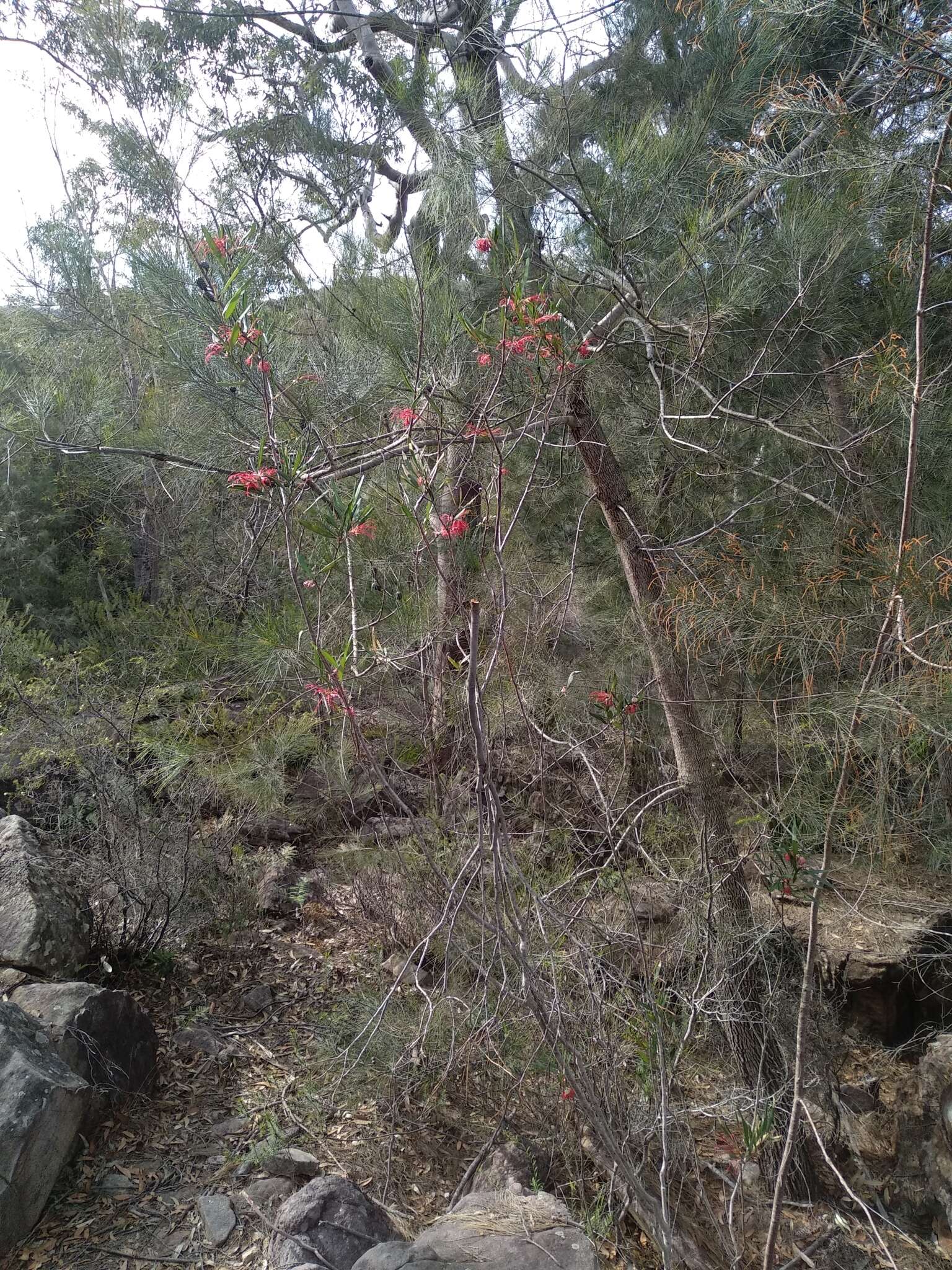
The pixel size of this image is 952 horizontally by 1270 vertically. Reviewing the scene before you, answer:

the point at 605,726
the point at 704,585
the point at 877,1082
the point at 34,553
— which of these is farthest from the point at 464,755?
the point at 34,553

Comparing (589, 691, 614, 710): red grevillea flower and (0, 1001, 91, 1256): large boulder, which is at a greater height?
(589, 691, 614, 710): red grevillea flower

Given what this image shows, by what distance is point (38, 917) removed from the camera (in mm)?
3127

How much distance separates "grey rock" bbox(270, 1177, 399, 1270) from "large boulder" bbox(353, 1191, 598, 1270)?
0.27 meters

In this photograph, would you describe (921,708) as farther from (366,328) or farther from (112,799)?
(112,799)

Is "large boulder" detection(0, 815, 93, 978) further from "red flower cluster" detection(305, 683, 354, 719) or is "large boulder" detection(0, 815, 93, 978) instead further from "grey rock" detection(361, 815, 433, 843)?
"red flower cluster" detection(305, 683, 354, 719)

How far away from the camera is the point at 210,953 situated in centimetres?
380

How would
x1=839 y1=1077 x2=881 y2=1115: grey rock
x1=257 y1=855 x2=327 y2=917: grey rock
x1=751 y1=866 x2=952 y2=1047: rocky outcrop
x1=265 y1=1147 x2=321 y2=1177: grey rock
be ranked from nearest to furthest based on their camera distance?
x1=265 y1=1147 x2=321 y2=1177: grey rock, x1=839 y1=1077 x2=881 y2=1115: grey rock, x1=751 y1=866 x2=952 y2=1047: rocky outcrop, x1=257 y1=855 x2=327 y2=917: grey rock

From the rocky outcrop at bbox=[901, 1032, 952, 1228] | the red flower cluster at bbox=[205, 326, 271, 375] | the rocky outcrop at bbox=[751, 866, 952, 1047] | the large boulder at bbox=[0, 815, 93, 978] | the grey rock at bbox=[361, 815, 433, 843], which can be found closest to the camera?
the red flower cluster at bbox=[205, 326, 271, 375]

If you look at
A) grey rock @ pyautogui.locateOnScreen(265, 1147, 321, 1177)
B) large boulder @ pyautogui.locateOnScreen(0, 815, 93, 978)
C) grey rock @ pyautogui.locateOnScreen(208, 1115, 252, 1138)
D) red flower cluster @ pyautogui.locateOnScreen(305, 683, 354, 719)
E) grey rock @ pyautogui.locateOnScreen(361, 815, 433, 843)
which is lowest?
grey rock @ pyautogui.locateOnScreen(265, 1147, 321, 1177)

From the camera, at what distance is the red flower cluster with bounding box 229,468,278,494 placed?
190cm

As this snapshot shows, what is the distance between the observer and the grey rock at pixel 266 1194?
251 cm

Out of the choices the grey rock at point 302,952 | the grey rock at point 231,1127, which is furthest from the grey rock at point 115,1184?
the grey rock at point 302,952

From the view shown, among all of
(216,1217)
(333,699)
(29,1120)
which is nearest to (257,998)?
(216,1217)

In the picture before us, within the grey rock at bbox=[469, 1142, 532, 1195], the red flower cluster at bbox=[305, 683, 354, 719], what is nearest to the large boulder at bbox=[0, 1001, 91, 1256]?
the grey rock at bbox=[469, 1142, 532, 1195]
